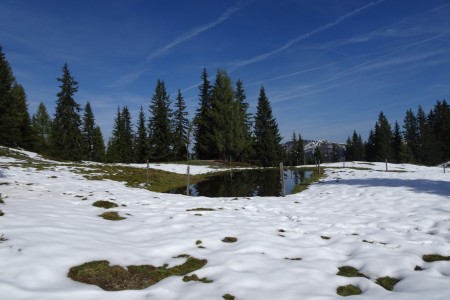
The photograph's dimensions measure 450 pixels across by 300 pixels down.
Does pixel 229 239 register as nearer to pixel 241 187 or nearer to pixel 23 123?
pixel 241 187

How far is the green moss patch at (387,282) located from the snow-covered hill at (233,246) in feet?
0.38

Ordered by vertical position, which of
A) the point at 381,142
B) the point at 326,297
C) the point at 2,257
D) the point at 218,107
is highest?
the point at 218,107

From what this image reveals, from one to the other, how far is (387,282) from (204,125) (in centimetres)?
5556

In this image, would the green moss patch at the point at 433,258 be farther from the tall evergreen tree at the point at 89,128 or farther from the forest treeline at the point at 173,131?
the tall evergreen tree at the point at 89,128

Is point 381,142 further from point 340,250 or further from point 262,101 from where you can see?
point 340,250

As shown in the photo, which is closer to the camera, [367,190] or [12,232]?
[12,232]

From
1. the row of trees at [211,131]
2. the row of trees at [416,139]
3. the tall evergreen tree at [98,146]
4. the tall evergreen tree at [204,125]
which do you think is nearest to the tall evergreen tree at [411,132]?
the row of trees at [416,139]

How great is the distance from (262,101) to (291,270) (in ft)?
193

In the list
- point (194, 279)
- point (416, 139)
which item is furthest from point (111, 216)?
point (416, 139)

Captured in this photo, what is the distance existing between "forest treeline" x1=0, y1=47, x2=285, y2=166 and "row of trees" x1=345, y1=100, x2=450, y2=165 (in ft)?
132

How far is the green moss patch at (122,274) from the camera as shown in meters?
5.69

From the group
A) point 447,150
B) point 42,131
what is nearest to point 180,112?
point 42,131

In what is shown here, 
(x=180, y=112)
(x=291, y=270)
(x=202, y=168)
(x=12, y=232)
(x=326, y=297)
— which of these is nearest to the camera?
(x=326, y=297)

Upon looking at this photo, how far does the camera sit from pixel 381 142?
283ft
